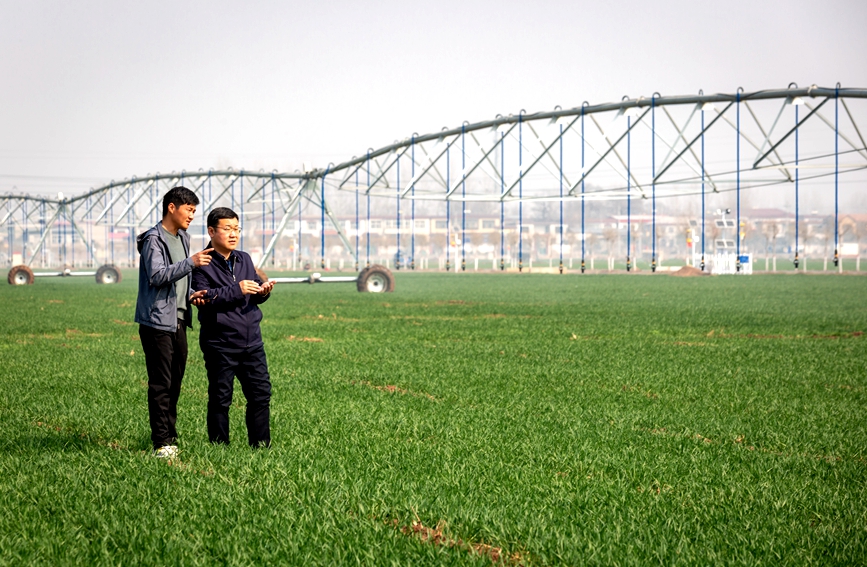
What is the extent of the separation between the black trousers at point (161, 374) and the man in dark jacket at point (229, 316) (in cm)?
23

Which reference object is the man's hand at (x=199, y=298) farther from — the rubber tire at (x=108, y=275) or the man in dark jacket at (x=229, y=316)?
the rubber tire at (x=108, y=275)

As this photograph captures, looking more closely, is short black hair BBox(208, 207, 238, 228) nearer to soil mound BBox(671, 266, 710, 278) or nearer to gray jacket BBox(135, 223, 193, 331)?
gray jacket BBox(135, 223, 193, 331)

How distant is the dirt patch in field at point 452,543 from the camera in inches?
166

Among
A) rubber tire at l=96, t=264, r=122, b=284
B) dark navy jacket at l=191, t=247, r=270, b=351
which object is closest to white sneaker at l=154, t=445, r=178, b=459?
dark navy jacket at l=191, t=247, r=270, b=351

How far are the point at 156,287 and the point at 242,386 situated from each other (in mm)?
792

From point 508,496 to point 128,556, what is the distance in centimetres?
194

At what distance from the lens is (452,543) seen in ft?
14.5

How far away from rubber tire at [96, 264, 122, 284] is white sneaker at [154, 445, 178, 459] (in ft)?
131

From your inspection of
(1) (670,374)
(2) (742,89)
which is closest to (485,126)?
(2) (742,89)

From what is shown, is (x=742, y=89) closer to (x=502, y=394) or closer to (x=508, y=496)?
(x=502, y=394)

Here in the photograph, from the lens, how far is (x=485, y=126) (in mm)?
36406

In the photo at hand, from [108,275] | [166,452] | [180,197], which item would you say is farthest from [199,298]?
[108,275]

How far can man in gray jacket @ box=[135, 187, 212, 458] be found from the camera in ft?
19.9

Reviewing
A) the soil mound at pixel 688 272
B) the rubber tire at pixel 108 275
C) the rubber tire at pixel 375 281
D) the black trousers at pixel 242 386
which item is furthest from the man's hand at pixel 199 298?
the soil mound at pixel 688 272
